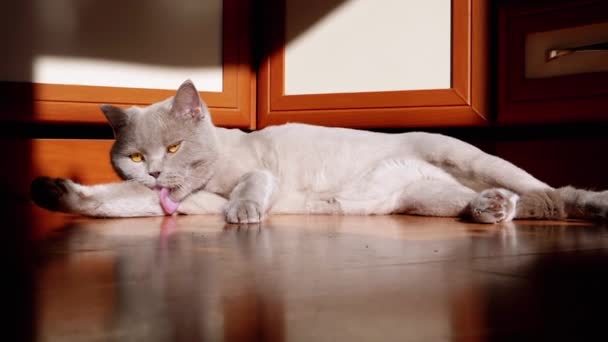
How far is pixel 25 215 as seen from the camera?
5.18ft

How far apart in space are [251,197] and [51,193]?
0.46m

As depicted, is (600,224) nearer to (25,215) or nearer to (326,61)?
(326,61)

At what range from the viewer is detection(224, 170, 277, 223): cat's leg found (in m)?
1.38

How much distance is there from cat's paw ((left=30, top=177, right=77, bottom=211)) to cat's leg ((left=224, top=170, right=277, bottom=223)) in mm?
379

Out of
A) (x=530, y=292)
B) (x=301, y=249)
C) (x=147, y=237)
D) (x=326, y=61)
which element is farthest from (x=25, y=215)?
(x=530, y=292)

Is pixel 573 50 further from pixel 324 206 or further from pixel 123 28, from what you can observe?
pixel 123 28

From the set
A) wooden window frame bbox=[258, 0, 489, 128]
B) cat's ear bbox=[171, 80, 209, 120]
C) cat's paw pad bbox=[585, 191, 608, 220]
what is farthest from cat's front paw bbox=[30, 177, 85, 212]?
cat's paw pad bbox=[585, 191, 608, 220]

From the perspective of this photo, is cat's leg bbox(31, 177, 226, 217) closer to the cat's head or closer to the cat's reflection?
the cat's head

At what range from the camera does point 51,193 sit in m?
1.46

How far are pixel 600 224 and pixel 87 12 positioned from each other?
5.54 ft

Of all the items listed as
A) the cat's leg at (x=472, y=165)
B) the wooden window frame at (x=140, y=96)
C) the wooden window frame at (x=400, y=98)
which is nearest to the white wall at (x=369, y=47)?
the wooden window frame at (x=400, y=98)

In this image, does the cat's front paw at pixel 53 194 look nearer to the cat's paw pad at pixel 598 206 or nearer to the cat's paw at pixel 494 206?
the cat's paw at pixel 494 206

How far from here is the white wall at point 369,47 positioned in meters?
2.07

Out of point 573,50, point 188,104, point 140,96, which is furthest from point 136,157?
point 573,50
